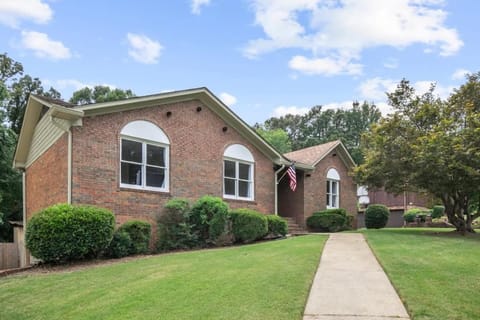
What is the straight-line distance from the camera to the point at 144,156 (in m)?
14.0

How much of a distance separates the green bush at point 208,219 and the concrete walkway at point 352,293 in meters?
5.19

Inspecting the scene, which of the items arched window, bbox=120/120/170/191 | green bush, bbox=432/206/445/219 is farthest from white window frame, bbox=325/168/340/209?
arched window, bbox=120/120/170/191

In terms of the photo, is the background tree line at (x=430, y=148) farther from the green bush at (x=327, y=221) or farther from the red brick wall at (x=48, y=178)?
the red brick wall at (x=48, y=178)

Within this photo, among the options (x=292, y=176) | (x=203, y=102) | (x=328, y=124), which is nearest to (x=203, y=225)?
(x=203, y=102)

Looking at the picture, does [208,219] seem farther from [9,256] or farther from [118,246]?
→ [9,256]

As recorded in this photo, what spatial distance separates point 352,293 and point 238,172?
1125cm

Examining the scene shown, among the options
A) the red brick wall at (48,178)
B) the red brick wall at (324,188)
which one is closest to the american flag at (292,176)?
the red brick wall at (324,188)

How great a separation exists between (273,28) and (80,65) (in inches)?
433

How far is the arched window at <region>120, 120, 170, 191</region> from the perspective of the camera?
13.5 meters

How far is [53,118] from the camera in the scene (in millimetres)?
12633

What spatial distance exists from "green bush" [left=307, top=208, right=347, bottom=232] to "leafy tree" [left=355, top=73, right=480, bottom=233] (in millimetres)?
2615

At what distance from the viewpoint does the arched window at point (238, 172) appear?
55.8 feet

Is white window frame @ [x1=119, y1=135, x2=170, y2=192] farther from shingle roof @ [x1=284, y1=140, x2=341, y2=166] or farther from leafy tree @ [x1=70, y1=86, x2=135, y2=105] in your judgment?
leafy tree @ [x1=70, y1=86, x2=135, y2=105]

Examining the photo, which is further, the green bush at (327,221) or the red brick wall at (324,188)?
the red brick wall at (324,188)
